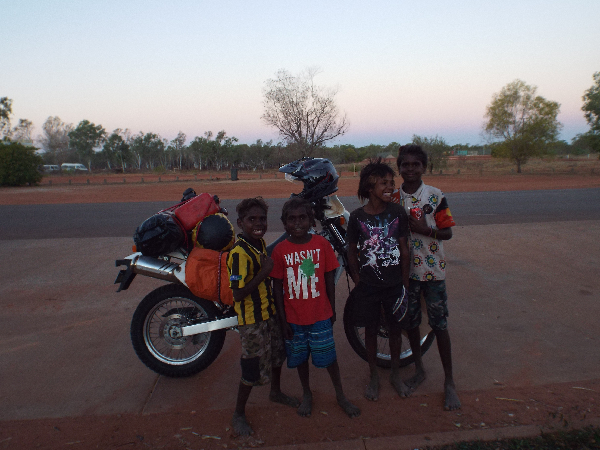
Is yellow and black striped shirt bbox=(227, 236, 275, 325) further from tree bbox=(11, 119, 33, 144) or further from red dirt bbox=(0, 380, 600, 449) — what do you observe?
tree bbox=(11, 119, 33, 144)

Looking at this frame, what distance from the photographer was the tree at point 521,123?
1512 inches

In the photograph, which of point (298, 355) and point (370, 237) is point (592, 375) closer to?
point (370, 237)

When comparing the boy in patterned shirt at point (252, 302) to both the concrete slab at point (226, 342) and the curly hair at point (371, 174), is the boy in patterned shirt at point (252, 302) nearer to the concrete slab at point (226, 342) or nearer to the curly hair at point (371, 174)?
the concrete slab at point (226, 342)

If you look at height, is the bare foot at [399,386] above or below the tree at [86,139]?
below

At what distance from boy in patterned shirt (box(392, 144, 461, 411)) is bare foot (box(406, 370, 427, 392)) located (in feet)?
0.74

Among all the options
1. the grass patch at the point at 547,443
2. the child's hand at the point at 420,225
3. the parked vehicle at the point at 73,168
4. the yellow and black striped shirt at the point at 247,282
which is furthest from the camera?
the parked vehicle at the point at 73,168

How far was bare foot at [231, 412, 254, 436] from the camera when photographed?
261 cm

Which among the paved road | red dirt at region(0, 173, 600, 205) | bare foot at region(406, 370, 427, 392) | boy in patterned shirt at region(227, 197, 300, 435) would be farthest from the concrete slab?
red dirt at region(0, 173, 600, 205)

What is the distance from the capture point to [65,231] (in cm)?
1036

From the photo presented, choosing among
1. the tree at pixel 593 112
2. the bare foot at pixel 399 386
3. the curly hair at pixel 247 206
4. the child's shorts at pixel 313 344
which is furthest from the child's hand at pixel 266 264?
the tree at pixel 593 112

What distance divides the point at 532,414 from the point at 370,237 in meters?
1.48

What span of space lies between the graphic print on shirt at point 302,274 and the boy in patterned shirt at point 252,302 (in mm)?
137

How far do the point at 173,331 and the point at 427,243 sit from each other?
192 cm

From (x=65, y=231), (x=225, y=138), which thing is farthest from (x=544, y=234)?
(x=225, y=138)
